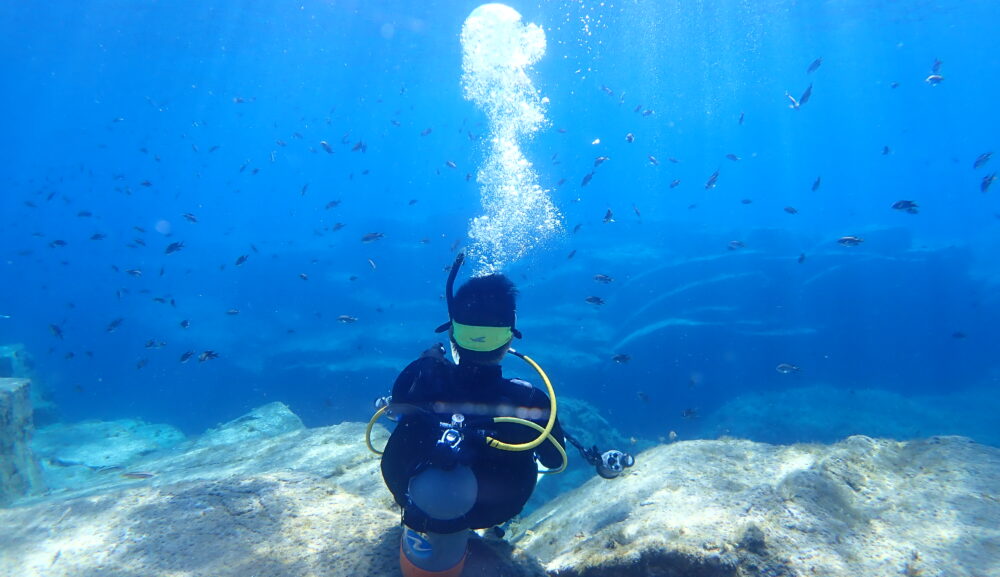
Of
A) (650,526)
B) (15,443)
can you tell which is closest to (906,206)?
(650,526)

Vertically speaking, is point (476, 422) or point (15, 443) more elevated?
point (476, 422)

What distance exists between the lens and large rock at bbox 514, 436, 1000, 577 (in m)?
2.73

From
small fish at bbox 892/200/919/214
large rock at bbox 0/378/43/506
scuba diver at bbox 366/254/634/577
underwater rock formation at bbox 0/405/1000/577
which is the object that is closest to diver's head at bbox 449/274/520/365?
scuba diver at bbox 366/254/634/577

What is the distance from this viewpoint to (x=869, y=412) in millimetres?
15508

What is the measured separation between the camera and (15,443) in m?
7.90

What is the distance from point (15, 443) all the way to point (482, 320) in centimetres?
998

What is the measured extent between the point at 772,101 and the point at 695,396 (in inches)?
3548

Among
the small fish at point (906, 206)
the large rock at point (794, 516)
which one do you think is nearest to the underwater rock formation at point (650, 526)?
the large rock at point (794, 516)

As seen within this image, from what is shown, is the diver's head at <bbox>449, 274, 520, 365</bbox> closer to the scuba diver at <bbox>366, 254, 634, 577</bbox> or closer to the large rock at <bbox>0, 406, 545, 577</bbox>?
the scuba diver at <bbox>366, 254, 634, 577</bbox>

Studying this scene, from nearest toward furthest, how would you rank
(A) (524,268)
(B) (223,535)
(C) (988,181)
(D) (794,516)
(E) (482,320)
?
(E) (482,320) → (B) (223,535) → (D) (794,516) → (C) (988,181) → (A) (524,268)

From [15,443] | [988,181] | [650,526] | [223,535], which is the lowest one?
[15,443]

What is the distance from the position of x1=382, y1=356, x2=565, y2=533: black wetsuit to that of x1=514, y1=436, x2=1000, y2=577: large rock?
995 mm

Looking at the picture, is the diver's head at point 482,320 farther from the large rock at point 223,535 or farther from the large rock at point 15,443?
the large rock at point 15,443

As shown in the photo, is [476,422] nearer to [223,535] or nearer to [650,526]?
[650,526]
